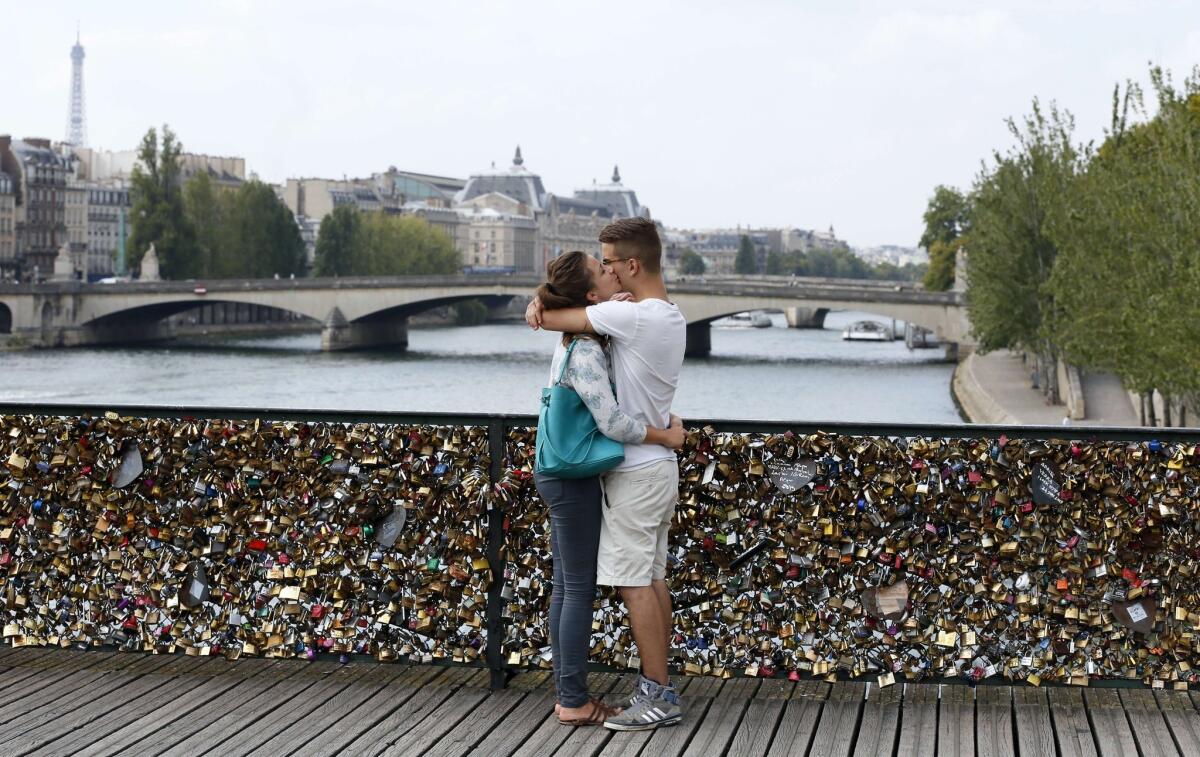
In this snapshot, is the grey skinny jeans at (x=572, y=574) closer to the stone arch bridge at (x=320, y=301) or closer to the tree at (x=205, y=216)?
the stone arch bridge at (x=320, y=301)

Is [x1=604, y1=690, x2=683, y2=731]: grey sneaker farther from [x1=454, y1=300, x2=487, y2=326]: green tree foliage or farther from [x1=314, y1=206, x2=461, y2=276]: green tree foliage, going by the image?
[x1=454, y1=300, x2=487, y2=326]: green tree foliage

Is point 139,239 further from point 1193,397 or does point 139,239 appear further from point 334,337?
point 1193,397

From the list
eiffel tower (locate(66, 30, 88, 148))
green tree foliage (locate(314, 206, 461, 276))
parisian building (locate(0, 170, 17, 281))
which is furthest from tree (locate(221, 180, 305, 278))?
eiffel tower (locate(66, 30, 88, 148))

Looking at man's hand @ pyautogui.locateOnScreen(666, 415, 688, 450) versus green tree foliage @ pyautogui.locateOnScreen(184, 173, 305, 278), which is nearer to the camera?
man's hand @ pyautogui.locateOnScreen(666, 415, 688, 450)

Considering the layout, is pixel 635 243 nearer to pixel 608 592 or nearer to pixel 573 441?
pixel 573 441

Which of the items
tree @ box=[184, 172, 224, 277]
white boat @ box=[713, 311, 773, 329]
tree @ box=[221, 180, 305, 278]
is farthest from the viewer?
white boat @ box=[713, 311, 773, 329]

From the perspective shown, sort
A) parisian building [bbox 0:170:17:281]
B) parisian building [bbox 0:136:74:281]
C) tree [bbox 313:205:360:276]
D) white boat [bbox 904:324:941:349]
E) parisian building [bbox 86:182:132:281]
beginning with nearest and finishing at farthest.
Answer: white boat [bbox 904:324:941:349] → tree [bbox 313:205:360:276] → parisian building [bbox 0:170:17:281] → parisian building [bbox 0:136:74:281] → parisian building [bbox 86:182:132:281]

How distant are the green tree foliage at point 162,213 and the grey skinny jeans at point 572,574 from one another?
6087cm

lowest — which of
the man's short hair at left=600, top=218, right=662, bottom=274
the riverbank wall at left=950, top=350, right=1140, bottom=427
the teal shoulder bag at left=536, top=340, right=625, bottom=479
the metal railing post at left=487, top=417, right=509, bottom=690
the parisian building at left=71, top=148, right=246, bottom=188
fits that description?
the riverbank wall at left=950, top=350, right=1140, bottom=427

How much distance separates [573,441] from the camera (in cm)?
423

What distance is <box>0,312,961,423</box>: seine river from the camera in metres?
33.7


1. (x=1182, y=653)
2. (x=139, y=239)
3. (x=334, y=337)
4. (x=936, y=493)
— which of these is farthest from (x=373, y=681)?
(x=139, y=239)

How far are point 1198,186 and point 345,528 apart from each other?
1331cm

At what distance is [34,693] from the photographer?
4.68m
